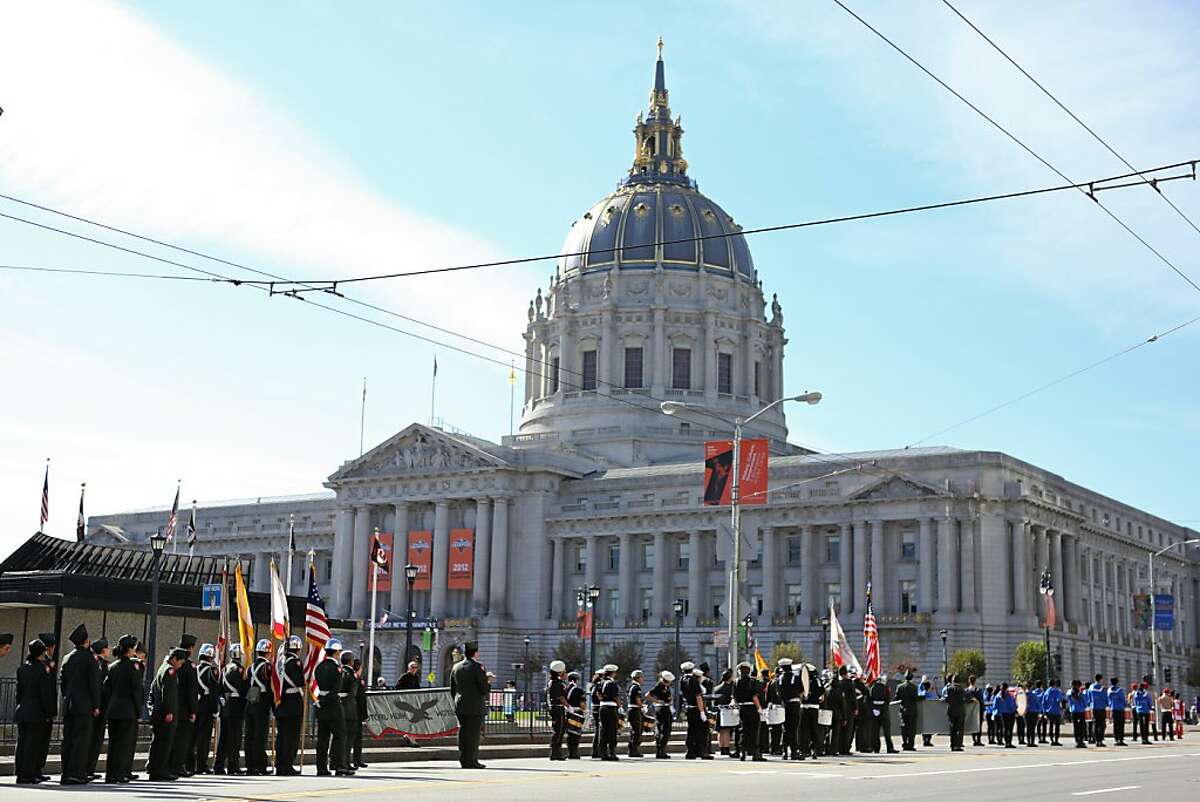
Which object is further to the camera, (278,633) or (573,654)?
(573,654)

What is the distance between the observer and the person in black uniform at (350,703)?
2558cm

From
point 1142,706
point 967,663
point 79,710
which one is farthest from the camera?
point 967,663

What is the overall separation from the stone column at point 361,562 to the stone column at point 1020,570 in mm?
45647

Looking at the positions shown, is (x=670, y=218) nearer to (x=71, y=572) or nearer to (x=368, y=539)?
(x=368, y=539)

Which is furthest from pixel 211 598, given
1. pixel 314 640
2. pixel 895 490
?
pixel 895 490

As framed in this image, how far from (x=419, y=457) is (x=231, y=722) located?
300 ft

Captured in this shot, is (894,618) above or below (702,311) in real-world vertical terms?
below

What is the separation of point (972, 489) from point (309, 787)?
7884 cm

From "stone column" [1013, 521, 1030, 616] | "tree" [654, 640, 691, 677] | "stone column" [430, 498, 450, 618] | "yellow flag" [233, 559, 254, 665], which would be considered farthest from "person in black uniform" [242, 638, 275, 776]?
→ "stone column" [430, 498, 450, 618]

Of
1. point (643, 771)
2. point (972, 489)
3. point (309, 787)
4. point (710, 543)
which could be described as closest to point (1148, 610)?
point (972, 489)

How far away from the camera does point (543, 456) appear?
368 ft

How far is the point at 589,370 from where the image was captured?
422 feet

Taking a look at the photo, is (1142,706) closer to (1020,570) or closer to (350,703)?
(350,703)

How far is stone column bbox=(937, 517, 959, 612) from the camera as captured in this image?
95375 mm
